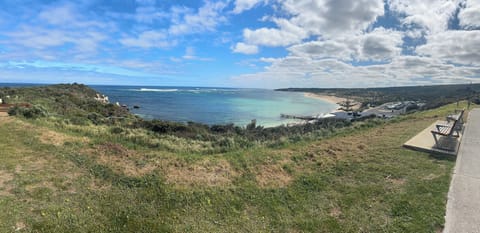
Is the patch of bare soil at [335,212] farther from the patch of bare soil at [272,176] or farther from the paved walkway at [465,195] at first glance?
the paved walkway at [465,195]

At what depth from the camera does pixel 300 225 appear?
3.65 metres

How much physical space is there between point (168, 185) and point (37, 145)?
4.25 meters

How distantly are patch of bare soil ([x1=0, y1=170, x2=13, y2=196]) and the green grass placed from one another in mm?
14

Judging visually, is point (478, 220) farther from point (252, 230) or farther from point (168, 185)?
point (168, 185)

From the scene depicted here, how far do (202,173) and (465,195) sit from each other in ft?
14.9

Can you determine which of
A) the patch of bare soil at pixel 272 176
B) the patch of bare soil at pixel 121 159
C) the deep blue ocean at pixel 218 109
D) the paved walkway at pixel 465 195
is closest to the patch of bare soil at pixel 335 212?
the patch of bare soil at pixel 272 176

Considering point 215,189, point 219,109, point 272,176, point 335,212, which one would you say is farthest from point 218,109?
point 335,212

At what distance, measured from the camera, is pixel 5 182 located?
4375 mm

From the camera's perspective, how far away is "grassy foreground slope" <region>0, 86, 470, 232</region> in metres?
3.60

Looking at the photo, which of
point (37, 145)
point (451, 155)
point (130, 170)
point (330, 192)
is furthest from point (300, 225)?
point (37, 145)

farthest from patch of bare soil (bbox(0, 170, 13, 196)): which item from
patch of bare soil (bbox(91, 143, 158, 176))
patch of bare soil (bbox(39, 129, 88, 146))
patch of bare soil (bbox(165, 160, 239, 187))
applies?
patch of bare soil (bbox(165, 160, 239, 187))

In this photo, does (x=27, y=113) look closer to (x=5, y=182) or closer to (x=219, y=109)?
(x=5, y=182)

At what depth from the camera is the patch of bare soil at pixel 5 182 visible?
4047 mm

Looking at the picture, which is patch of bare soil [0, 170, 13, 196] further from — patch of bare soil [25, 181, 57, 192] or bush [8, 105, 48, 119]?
bush [8, 105, 48, 119]
